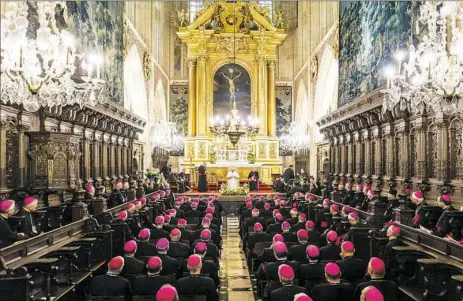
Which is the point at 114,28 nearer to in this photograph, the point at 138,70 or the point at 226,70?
the point at 138,70

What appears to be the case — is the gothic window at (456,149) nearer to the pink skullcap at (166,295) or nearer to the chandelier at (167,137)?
the pink skullcap at (166,295)

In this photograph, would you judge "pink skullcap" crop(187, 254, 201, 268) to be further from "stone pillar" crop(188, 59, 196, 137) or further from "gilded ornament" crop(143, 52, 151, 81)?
"stone pillar" crop(188, 59, 196, 137)

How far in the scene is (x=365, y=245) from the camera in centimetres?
910

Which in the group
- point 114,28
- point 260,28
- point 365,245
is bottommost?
point 365,245

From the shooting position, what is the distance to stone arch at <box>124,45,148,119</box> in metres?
25.7

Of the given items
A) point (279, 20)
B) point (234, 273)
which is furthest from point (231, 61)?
point (234, 273)

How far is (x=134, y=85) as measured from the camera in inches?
1092

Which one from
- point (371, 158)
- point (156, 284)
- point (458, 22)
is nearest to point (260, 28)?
point (371, 158)

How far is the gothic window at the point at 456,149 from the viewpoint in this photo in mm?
11484

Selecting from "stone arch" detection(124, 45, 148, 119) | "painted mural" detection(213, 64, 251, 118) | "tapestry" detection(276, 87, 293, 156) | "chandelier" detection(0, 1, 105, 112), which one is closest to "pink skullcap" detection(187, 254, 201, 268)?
"chandelier" detection(0, 1, 105, 112)

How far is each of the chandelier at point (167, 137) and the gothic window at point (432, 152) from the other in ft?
65.8

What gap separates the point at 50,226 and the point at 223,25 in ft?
93.1

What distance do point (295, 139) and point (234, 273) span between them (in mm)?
24942

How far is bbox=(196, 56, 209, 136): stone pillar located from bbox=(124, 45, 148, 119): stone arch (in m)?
6.43
